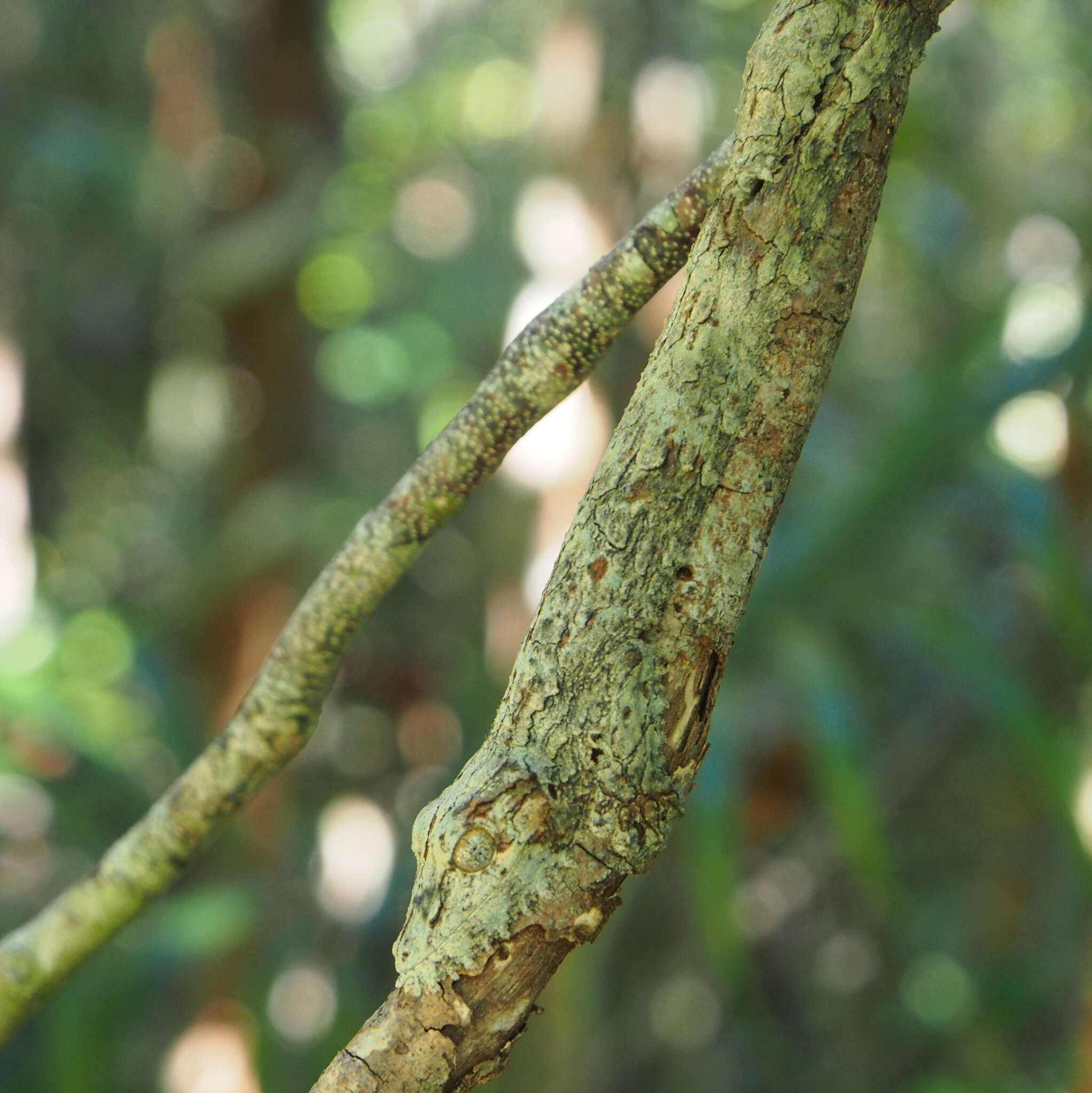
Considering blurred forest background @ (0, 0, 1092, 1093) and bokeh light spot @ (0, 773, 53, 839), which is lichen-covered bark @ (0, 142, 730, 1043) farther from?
bokeh light spot @ (0, 773, 53, 839)

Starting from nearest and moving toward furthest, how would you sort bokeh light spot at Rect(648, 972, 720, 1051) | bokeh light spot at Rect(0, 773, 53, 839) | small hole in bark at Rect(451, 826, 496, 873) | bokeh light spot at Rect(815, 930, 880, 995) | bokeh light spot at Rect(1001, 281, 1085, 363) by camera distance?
small hole in bark at Rect(451, 826, 496, 873) < bokeh light spot at Rect(1001, 281, 1085, 363) < bokeh light spot at Rect(0, 773, 53, 839) < bokeh light spot at Rect(648, 972, 720, 1051) < bokeh light spot at Rect(815, 930, 880, 995)

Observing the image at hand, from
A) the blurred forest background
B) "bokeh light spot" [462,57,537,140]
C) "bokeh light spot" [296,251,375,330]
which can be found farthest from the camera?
"bokeh light spot" [462,57,537,140]

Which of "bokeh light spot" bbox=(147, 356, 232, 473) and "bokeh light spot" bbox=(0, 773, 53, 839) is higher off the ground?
"bokeh light spot" bbox=(147, 356, 232, 473)

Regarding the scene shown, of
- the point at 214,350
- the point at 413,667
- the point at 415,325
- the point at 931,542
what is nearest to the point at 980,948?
the point at 931,542

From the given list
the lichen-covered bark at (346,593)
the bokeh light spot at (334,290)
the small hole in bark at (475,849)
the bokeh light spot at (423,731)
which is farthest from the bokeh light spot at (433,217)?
the small hole in bark at (475,849)

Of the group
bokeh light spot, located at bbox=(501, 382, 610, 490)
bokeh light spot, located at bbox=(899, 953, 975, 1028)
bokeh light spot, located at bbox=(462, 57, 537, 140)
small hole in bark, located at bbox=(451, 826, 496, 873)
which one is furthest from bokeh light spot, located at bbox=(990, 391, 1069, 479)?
bokeh light spot, located at bbox=(462, 57, 537, 140)

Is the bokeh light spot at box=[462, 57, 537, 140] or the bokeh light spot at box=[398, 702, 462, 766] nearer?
the bokeh light spot at box=[398, 702, 462, 766]

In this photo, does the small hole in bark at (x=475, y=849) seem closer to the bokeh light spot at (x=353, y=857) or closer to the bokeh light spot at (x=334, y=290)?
the bokeh light spot at (x=353, y=857)

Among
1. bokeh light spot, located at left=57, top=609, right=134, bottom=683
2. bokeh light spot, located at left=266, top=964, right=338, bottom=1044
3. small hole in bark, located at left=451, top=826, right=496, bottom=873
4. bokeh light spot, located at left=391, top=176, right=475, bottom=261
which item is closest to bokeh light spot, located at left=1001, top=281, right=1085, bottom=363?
small hole in bark, located at left=451, top=826, right=496, bottom=873

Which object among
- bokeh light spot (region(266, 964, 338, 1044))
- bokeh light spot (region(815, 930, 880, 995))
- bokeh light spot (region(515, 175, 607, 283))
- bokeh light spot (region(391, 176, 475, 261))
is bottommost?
bokeh light spot (region(266, 964, 338, 1044))
